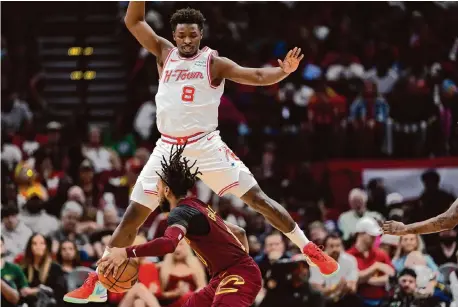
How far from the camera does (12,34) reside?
19.4 meters

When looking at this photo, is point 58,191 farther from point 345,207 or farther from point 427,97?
point 427,97

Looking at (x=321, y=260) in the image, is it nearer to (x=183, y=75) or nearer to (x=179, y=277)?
(x=183, y=75)

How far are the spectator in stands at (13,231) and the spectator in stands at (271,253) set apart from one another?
2.98 metres

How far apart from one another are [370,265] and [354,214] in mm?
1695

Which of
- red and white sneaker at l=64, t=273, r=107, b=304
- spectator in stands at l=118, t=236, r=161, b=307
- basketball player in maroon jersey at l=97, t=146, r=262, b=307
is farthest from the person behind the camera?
spectator in stands at l=118, t=236, r=161, b=307

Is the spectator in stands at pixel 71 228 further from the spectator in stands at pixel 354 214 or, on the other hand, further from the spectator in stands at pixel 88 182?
the spectator in stands at pixel 354 214

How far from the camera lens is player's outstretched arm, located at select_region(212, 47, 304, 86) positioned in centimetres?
868

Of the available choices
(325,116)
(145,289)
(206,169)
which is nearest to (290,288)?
(145,289)

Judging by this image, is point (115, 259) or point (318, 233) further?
point (318, 233)

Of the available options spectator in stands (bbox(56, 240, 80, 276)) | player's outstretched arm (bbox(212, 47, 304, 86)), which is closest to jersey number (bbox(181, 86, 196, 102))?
player's outstretched arm (bbox(212, 47, 304, 86))

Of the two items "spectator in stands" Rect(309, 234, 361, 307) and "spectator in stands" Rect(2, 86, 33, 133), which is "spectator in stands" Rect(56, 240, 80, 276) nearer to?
"spectator in stands" Rect(309, 234, 361, 307)

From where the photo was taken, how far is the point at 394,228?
8188mm

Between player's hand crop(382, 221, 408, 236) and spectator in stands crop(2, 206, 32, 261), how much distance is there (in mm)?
5977

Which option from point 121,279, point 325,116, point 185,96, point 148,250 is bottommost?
point 325,116
